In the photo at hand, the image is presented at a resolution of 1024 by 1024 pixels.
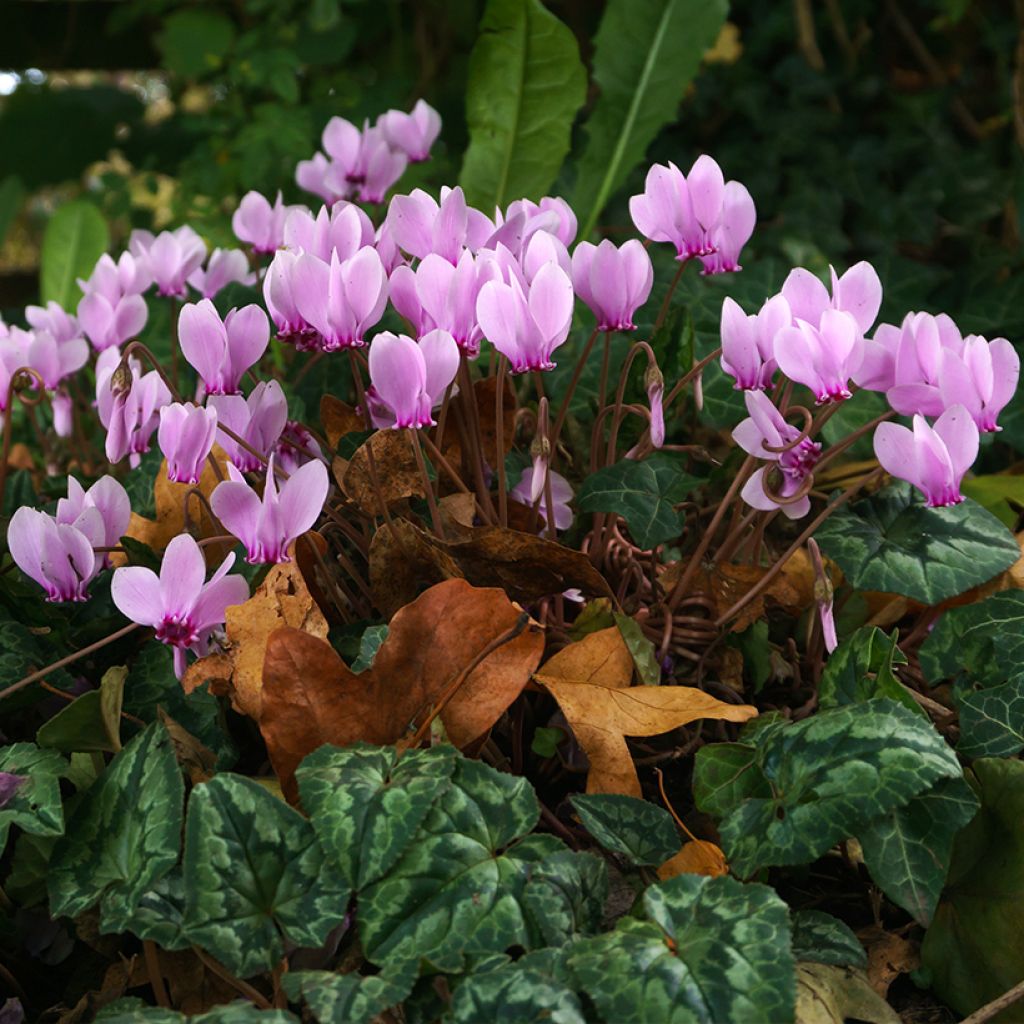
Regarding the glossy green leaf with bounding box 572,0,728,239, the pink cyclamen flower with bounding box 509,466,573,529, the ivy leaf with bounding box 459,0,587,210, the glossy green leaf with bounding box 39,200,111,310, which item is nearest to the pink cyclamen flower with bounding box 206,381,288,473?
the pink cyclamen flower with bounding box 509,466,573,529

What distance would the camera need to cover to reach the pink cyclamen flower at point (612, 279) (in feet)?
3.48

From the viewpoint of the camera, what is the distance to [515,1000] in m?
0.76

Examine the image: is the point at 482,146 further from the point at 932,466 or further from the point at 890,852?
the point at 890,852

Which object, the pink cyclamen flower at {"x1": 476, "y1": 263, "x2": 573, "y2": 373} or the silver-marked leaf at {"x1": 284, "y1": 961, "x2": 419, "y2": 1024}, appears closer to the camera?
the silver-marked leaf at {"x1": 284, "y1": 961, "x2": 419, "y2": 1024}

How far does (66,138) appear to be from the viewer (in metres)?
3.65

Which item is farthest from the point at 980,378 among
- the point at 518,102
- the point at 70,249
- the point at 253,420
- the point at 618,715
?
the point at 70,249

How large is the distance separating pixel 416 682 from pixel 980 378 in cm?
51

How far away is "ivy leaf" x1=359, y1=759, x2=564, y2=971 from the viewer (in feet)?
2.67

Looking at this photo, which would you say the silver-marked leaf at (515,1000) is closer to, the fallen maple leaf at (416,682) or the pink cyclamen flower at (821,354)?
the fallen maple leaf at (416,682)

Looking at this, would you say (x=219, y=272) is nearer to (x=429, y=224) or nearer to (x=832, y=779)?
(x=429, y=224)

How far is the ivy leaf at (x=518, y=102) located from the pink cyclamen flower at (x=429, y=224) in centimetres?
76

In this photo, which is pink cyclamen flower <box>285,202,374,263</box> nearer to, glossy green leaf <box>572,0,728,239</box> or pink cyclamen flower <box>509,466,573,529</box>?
pink cyclamen flower <box>509,466,573,529</box>

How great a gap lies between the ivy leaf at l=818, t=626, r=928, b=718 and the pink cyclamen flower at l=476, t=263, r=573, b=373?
0.35m

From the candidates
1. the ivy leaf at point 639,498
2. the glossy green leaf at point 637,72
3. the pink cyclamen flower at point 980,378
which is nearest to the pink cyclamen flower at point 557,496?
the ivy leaf at point 639,498
